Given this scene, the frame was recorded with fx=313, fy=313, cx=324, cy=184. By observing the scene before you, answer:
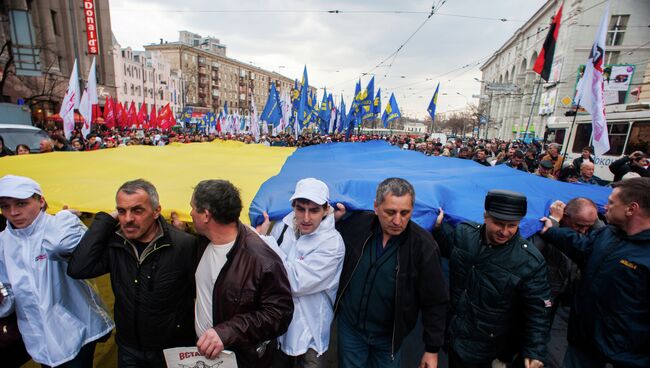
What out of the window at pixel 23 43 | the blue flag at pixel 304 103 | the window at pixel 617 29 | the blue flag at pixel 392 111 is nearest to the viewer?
the blue flag at pixel 304 103

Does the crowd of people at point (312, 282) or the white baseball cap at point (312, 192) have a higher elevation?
the white baseball cap at point (312, 192)

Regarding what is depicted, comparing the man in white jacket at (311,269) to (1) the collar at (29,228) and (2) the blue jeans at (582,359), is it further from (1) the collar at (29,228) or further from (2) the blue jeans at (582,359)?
(2) the blue jeans at (582,359)

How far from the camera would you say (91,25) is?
2441 cm

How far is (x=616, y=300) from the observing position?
6.64ft

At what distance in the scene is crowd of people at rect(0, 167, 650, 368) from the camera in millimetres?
1789

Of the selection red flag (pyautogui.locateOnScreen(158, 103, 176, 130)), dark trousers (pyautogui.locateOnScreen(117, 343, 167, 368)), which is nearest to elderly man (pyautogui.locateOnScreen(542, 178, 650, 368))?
dark trousers (pyautogui.locateOnScreen(117, 343, 167, 368))

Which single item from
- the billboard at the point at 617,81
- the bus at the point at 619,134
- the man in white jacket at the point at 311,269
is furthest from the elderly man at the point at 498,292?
the billboard at the point at 617,81

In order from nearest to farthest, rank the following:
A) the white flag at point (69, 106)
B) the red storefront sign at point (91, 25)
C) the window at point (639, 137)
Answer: the white flag at point (69, 106) < the window at point (639, 137) < the red storefront sign at point (91, 25)

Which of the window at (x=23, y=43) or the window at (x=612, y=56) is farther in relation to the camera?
the window at (x=612, y=56)

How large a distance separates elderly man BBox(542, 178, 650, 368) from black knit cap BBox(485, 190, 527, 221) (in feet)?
2.41

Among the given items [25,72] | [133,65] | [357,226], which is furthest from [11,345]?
[133,65]

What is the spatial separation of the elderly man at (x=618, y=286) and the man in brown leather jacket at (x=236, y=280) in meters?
2.09

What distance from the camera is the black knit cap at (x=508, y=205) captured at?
1.96 m

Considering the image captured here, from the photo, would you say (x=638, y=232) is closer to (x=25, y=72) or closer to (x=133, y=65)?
(x=25, y=72)
